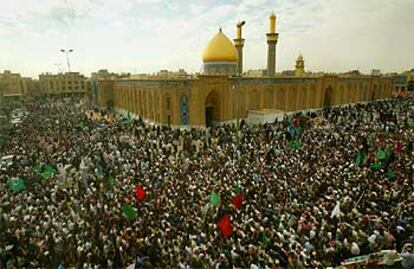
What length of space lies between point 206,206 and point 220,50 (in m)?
18.5

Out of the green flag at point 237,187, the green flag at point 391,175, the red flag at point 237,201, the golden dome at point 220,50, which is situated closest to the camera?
the red flag at point 237,201

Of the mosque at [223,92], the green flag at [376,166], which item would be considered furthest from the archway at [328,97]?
A: the green flag at [376,166]

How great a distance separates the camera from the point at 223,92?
2192 centimetres

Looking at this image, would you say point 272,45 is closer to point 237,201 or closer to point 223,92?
point 223,92

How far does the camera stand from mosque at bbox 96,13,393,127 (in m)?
20.8

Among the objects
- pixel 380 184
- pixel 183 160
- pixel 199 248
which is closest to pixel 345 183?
pixel 380 184

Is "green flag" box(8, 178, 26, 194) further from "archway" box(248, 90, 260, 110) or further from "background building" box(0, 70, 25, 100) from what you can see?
"background building" box(0, 70, 25, 100)

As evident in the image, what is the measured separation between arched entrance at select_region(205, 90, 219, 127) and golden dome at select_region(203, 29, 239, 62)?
12.6 feet

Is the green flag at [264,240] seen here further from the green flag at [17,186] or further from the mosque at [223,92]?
the mosque at [223,92]

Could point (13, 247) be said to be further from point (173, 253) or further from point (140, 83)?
point (140, 83)

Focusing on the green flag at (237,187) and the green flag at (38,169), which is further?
the green flag at (38,169)

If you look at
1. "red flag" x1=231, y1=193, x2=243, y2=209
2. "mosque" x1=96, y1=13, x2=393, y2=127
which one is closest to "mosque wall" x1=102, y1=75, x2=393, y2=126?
"mosque" x1=96, y1=13, x2=393, y2=127

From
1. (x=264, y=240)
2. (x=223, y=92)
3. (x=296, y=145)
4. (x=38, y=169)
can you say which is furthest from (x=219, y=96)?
(x=264, y=240)

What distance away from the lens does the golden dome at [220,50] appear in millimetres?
24156
